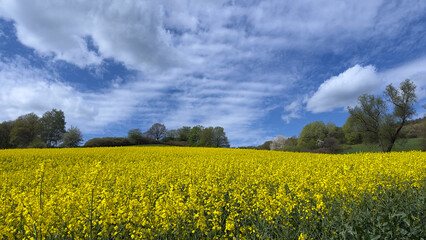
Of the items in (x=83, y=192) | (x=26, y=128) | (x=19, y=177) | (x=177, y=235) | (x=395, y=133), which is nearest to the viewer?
(x=177, y=235)

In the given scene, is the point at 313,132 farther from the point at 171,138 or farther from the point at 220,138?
the point at 171,138

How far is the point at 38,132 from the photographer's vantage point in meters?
59.2

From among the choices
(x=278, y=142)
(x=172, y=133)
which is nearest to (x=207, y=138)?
(x=278, y=142)

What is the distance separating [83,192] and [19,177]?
788cm

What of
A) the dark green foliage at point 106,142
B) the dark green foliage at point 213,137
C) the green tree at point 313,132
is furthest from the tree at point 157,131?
the green tree at point 313,132

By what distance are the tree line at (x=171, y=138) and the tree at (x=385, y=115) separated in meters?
37.8

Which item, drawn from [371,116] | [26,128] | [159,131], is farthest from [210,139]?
[26,128]

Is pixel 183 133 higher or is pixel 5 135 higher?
pixel 183 133

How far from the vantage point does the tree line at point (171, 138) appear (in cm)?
4766

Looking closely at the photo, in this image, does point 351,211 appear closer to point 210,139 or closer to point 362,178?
point 362,178

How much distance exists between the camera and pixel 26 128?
55875mm

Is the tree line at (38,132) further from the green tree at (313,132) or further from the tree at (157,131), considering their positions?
the green tree at (313,132)

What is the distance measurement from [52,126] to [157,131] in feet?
99.0

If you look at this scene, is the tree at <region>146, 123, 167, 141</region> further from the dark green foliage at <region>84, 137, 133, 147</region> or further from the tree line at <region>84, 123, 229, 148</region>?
the dark green foliage at <region>84, 137, 133, 147</region>
